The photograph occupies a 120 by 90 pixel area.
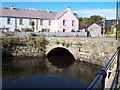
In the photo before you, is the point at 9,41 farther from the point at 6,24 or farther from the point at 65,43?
the point at 6,24

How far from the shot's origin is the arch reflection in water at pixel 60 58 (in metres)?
18.5

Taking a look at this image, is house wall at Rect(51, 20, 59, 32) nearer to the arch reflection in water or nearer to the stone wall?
the arch reflection in water

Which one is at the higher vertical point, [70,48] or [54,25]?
[54,25]

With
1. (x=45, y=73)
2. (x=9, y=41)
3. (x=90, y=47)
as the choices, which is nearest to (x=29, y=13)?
(x=9, y=41)

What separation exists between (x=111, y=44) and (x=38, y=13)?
1658 centimetres

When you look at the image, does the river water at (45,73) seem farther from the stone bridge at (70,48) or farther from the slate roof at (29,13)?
the slate roof at (29,13)

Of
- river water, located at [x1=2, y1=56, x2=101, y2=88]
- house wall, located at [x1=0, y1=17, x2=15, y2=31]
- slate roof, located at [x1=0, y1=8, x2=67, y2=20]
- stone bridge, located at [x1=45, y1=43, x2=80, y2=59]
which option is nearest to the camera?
river water, located at [x1=2, y1=56, x2=101, y2=88]

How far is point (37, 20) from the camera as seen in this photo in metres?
29.9

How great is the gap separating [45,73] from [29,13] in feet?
55.4

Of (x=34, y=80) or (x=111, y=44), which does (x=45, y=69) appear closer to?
(x=34, y=80)

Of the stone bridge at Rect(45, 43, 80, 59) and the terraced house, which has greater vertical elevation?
the terraced house

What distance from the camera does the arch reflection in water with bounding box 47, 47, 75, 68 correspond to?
1847 cm

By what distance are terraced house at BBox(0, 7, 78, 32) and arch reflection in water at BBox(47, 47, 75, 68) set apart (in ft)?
26.2

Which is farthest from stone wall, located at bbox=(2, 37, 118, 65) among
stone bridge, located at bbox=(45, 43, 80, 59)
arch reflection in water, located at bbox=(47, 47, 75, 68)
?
arch reflection in water, located at bbox=(47, 47, 75, 68)
